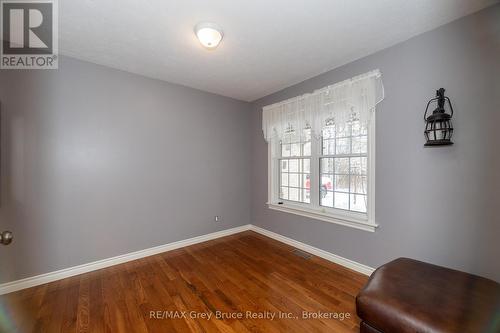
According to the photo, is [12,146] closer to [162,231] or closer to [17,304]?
[17,304]

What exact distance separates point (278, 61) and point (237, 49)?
0.55 m

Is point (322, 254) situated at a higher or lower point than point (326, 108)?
lower

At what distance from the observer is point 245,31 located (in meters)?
1.96

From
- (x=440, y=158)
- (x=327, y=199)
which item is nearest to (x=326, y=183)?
(x=327, y=199)

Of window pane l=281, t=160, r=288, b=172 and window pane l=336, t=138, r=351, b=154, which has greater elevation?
window pane l=336, t=138, r=351, b=154

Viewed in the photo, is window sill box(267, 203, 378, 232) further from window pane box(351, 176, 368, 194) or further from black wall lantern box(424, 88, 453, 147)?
black wall lantern box(424, 88, 453, 147)

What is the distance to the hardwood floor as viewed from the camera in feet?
5.49

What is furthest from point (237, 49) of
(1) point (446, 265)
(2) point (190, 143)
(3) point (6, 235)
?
(1) point (446, 265)

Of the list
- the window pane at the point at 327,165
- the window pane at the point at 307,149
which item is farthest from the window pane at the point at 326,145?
the window pane at the point at 307,149

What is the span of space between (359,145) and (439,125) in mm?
802

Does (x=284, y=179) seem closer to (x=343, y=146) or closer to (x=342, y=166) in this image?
(x=342, y=166)

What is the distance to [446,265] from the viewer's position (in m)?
1.86

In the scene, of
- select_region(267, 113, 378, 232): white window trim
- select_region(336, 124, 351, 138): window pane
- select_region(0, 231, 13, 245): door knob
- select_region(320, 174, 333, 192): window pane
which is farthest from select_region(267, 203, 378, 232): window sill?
select_region(0, 231, 13, 245): door knob

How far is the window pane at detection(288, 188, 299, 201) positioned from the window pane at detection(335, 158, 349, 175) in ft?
2.69
